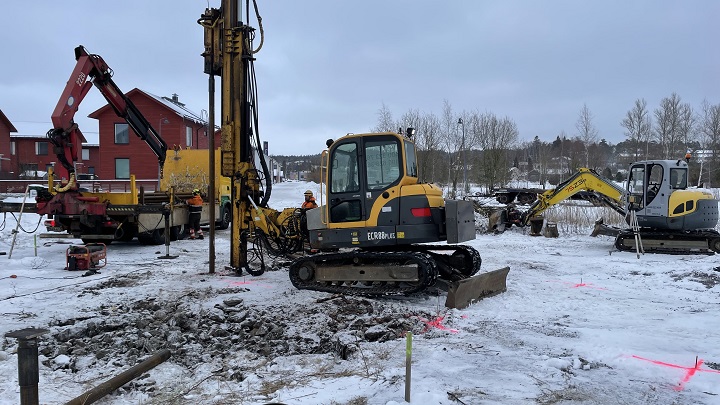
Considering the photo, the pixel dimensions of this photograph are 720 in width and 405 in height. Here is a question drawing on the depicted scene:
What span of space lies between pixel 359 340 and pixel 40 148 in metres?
51.0

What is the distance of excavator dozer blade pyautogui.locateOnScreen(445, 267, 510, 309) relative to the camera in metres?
7.21

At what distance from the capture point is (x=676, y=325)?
21.7ft

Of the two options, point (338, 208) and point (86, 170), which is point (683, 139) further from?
point (86, 170)

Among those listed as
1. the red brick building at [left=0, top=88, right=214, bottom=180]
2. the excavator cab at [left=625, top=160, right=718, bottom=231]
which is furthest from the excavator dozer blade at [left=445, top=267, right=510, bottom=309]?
the red brick building at [left=0, top=88, right=214, bottom=180]

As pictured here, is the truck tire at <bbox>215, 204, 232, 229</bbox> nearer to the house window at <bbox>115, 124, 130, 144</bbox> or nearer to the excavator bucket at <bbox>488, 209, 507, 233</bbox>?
the excavator bucket at <bbox>488, 209, 507, 233</bbox>

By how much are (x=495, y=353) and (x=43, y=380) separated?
4535 mm

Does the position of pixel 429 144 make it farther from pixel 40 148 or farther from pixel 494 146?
pixel 40 148

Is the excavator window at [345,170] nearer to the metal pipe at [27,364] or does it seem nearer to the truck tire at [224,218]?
the metal pipe at [27,364]

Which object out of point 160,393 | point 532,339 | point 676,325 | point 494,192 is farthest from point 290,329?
point 494,192

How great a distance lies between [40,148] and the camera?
4638 cm

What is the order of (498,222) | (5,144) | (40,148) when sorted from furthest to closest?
(40,148) → (5,144) → (498,222)

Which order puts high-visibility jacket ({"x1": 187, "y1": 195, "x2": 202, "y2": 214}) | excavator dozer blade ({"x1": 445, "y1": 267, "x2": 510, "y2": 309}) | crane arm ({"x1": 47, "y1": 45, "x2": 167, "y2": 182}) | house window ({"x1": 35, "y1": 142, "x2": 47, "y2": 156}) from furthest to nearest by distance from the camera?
house window ({"x1": 35, "y1": 142, "x2": 47, "y2": 156}) → high-visibility jacket ({"x1": 187, "y1": 195, "x2": 202, "y2": 214}) → crane arm ({"x1": 47, "y1": 45, "x2": 167, "y2": 182}) → excavator dozer blade ({"x1": 445, "y1": 267, "x2": 510, "y2": 309})

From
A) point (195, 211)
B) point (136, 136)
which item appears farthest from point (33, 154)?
point (195, 211)

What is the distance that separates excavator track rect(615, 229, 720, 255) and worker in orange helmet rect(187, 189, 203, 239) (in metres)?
12.6
